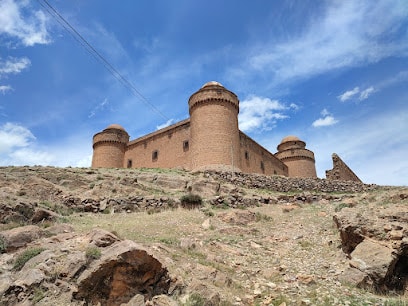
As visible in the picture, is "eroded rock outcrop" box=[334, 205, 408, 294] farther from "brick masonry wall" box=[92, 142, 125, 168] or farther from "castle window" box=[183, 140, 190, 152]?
"brick masonry wall" box=[92, 142, 125, 168]

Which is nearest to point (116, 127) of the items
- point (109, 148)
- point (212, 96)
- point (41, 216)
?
point (109, 148)

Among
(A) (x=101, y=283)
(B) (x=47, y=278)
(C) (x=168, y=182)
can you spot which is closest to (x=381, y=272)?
(A) (x=101, y=283)

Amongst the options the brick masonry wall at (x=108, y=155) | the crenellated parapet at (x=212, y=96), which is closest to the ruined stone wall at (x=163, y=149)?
the brick masonry wall at (x=108, y=155)

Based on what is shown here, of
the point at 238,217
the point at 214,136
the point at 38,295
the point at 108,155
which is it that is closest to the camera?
the point at 38,295

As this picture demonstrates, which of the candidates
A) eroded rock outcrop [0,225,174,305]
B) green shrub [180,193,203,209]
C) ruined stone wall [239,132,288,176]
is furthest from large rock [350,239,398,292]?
ruined stone wall [239,132,288,176]

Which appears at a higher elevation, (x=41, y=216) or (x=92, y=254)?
(x=41, y=216)

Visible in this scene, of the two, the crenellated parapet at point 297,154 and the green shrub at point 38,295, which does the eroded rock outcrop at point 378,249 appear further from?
the crenellated parapet at point 297,154

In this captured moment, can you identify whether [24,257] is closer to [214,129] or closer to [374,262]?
[374,262]

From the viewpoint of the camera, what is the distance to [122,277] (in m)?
5.85

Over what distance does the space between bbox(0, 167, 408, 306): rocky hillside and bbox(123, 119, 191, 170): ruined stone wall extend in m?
13.8

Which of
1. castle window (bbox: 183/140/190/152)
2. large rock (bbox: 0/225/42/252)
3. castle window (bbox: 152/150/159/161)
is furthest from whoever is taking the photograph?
castle window (bbox: 152/150/159/161)

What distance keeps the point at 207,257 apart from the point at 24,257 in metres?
3.89

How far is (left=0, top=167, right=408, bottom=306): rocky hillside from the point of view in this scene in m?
5.78

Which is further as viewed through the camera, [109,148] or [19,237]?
[109,148]
